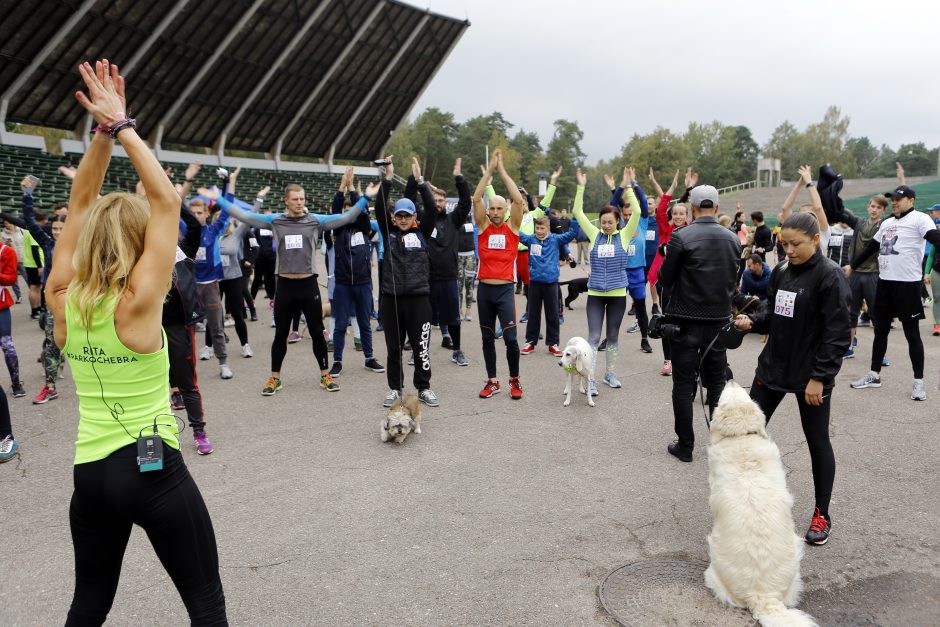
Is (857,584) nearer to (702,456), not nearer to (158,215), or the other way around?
(702,456)

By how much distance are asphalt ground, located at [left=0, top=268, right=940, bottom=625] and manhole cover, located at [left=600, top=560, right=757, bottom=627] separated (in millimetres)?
97

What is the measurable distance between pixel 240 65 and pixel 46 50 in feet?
37.1

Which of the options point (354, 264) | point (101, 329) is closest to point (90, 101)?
point (101, 329)

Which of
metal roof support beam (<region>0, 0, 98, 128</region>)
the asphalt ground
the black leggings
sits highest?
metal roof support beam (<region>0, 0, 98, 128</region>)

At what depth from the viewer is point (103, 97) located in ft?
7.00

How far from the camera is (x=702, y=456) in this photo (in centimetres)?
518

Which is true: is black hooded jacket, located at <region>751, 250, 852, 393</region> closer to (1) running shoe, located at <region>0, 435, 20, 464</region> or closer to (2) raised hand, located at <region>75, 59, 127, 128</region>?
(2) raised hand, located at <region>75, 59, 127, 128</region>

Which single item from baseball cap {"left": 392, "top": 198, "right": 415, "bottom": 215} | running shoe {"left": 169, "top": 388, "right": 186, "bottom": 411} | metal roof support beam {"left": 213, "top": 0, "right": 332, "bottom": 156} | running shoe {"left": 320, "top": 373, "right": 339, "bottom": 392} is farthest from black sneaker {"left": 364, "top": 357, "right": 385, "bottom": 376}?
metal roof support beam {"left": 213, "top": 0, "right": 332, "bottom": 156}

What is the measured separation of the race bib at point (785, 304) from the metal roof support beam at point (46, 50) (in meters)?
34.7

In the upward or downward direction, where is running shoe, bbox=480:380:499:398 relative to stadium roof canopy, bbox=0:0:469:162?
downward

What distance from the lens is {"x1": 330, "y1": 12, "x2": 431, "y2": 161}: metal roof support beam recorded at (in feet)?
143

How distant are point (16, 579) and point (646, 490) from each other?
13.5 ft

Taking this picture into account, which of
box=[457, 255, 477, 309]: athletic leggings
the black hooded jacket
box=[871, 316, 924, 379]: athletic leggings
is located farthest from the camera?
box=[457, 255, 477, 309]: athletic leggings

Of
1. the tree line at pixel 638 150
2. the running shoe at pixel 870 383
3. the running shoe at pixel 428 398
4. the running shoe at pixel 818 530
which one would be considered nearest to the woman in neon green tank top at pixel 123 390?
the running shoe at pixel 818 530
